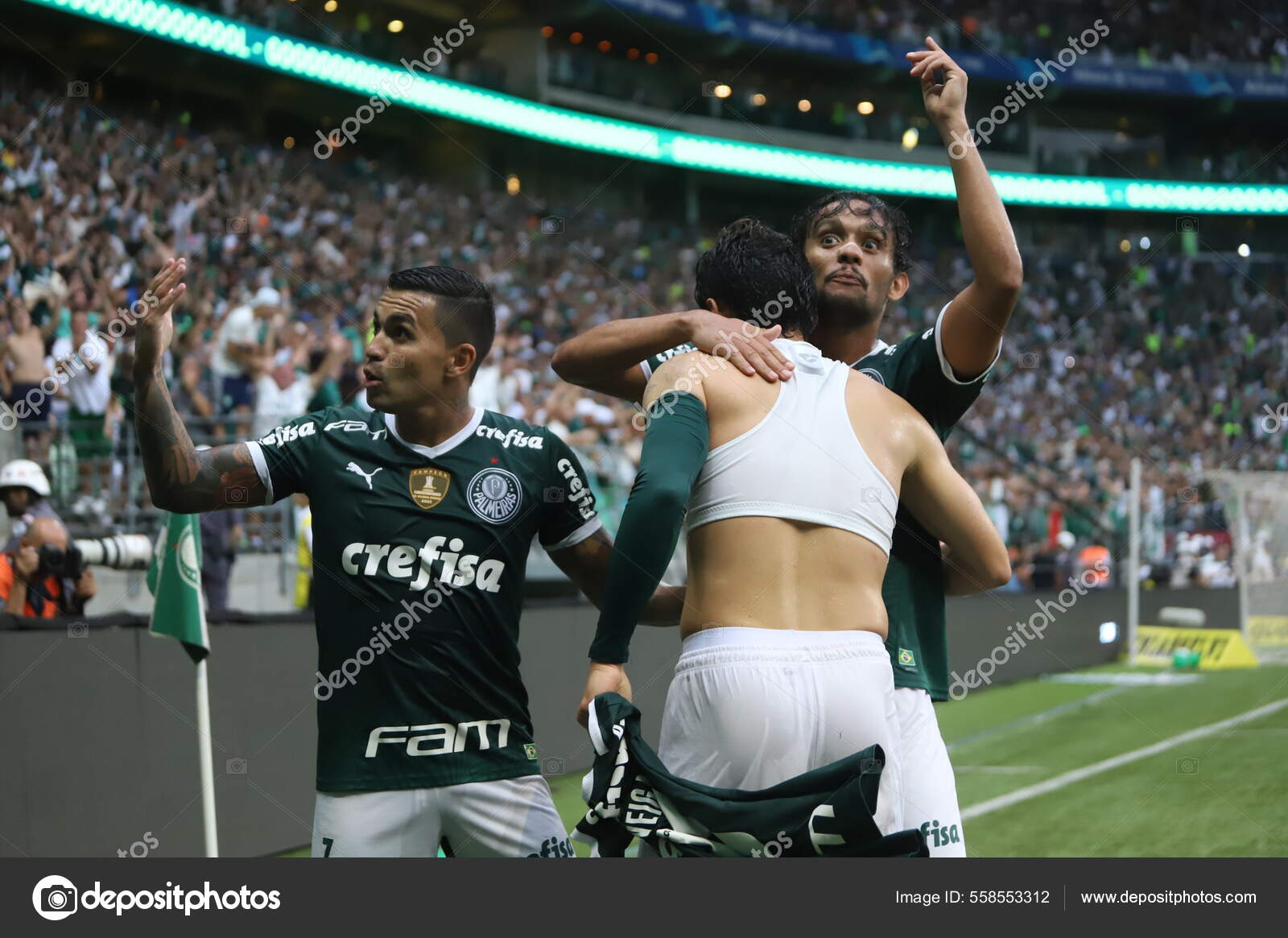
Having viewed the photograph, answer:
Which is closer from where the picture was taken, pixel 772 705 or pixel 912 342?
pixel 772 705

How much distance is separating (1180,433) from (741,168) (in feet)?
37.8

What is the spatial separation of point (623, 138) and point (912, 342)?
2816 cm

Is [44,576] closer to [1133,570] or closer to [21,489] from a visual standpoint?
[21,489]

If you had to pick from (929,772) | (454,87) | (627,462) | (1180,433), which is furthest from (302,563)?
(1180,433)

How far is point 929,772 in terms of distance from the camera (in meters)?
3.49

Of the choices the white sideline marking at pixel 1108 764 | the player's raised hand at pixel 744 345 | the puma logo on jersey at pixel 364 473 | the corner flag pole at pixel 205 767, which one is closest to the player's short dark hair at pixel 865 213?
the player's raised hand at pixel 744 345

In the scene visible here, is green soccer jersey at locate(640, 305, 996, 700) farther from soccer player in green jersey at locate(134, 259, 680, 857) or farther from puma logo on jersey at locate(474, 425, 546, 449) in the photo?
soccer player in green jersey at locate(134, 259, 680, 857)

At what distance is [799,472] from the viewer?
2.93 meters

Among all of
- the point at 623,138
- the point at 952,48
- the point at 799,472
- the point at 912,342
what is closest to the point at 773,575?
the point at 799,472
